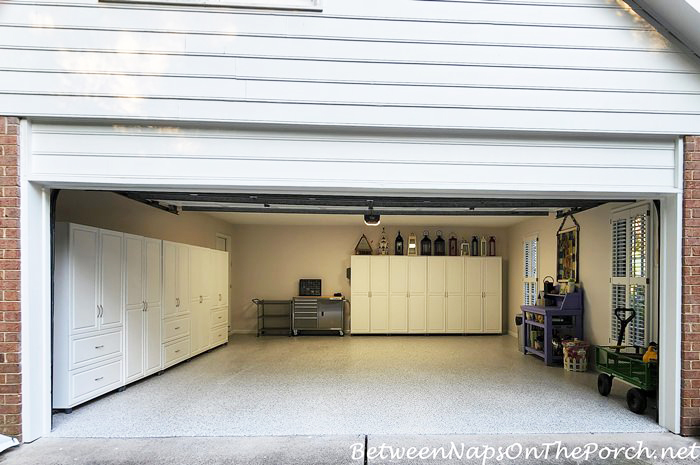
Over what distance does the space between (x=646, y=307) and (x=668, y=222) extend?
1755 mm

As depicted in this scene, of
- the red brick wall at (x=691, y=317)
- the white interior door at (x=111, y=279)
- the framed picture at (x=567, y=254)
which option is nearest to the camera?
the red brick wall at (x=691, y=317)

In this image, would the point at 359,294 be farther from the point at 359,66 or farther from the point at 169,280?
the point at 359,66

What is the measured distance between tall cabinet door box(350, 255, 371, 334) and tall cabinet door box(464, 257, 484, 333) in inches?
88.6

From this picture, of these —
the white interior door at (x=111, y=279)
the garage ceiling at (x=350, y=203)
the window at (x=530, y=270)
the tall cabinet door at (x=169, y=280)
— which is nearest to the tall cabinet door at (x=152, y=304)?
the tall cabinet door at (x=169, y=280)

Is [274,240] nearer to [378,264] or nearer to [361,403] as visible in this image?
[378,264]

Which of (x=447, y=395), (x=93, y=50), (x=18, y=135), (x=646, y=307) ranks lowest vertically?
(x=447, y=395)

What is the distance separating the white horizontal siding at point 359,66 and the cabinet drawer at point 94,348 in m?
2.36

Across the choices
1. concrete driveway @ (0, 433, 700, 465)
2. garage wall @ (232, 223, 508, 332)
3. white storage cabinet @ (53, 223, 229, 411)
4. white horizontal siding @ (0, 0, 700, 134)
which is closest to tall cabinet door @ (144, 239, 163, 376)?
white storage cabinet @ (53, 223, 229, 411)

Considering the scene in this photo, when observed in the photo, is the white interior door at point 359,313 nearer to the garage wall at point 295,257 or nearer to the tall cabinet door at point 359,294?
the tall cabinet door at point 359,294

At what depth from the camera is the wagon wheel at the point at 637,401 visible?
14.6 ft

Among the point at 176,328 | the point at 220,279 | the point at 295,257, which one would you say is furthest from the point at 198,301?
the point at 295,257

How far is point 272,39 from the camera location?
3.78 metres

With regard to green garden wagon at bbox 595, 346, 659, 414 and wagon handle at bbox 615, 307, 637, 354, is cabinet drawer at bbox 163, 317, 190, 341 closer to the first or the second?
green garden wagon at bbox 595, 346, 659, 414

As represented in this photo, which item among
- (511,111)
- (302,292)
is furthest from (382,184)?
(302,292)
